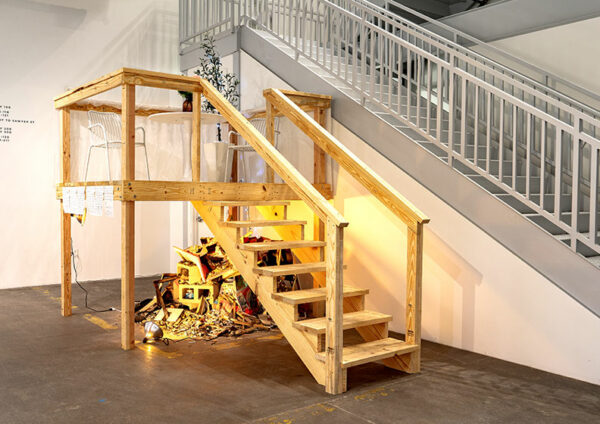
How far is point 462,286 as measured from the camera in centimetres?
454

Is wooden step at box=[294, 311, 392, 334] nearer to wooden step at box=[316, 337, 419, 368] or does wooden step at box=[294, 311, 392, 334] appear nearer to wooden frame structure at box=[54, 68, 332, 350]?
wooden step at box=[316, 337, 419, 368]

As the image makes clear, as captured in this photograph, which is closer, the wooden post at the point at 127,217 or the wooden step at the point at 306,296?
the wooden step at the point at 306,296

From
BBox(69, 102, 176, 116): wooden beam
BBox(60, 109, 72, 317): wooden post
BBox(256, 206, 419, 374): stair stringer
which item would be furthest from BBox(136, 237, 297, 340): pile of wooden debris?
BBox(69, 102, 176, 116): wooden beam

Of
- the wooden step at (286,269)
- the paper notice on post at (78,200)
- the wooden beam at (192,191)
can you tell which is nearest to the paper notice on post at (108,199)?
the wooden beam at (192,191)

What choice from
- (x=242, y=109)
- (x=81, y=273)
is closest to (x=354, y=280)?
(x=242, y=109)

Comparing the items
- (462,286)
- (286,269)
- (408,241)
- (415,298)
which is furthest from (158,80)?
(462,286)

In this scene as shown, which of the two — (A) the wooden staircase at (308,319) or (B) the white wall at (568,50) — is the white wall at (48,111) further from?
(B) the white wall at (568,50)

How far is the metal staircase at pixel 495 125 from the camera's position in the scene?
3.83 meters

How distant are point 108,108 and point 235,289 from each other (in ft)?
10.4

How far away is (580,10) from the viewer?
18.5 feet

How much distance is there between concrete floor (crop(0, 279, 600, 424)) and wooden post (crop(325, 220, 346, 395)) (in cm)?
11

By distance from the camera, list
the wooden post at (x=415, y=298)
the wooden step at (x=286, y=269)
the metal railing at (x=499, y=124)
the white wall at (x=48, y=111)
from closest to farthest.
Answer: the metal railing at (x=499, y=124), the wooden post at (x=415, y=298), the wooden step at (x=286, y=269), the white wall at (x=48, y=111)

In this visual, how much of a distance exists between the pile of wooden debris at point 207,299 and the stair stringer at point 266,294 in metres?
0.75

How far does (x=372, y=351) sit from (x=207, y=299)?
83.8 inches
